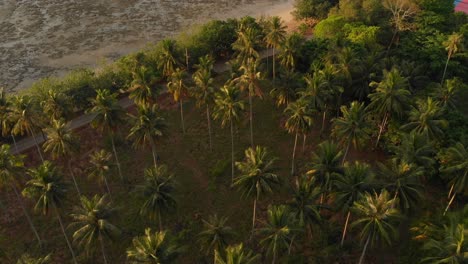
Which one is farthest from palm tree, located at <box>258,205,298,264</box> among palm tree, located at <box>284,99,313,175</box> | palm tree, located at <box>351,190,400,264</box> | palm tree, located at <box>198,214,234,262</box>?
palm tree, located at <box>284,99,313,175</box>

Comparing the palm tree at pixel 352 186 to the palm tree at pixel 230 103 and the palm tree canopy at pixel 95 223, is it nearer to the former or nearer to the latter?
the palm tree at pixel 230 103

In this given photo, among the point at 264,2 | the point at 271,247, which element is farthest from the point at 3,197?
the point at 264,2

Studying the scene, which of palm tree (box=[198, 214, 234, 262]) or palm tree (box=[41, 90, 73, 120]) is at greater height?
palm tree (box=[41, 90, 73, 120])

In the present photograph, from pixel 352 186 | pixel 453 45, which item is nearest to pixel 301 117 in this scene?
pixel 352 186

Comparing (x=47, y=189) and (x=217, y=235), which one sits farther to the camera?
(x=47, y=189)

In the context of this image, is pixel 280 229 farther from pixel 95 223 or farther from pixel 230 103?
pixel 230 103

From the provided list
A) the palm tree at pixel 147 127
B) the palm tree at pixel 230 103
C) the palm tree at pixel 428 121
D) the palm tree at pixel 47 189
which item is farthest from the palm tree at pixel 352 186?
the palm tree at pixel 47 189

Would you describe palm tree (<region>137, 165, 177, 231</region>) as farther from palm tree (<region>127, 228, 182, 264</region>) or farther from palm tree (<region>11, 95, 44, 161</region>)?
palm tree (<region>11, 95, 44, 161</region>)
